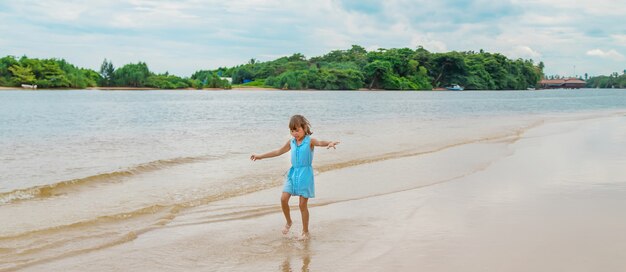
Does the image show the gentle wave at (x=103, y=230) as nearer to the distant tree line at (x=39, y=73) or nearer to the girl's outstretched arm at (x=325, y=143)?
the girl's outstretched arm at (x=325, y=143)

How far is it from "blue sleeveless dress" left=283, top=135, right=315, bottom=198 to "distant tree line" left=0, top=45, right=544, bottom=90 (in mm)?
108350

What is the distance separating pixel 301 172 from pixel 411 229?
1.44 m

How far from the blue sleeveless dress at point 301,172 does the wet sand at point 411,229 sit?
53cm

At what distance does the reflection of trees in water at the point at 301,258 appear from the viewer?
5379mm

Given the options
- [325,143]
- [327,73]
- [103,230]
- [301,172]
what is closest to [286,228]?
[301,172]

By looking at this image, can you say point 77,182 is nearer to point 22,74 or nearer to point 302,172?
point 302,172

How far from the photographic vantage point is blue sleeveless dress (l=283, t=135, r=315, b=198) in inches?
259

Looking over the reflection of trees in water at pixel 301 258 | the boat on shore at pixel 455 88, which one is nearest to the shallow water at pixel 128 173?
the reflection of trees in water at pixel 301 258

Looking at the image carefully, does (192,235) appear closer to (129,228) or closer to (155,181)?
(129,228)

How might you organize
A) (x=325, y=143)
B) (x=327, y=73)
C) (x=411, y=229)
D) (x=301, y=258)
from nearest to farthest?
1. (x=301, y=258)
2. (x=325, y=143)
3. (x=411, y=229)
4. (x=327, y=73)

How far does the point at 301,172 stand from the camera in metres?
6.61

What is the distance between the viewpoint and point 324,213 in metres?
7.78

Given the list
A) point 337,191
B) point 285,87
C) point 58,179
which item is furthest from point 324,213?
point 285,87

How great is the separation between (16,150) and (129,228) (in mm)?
11523
